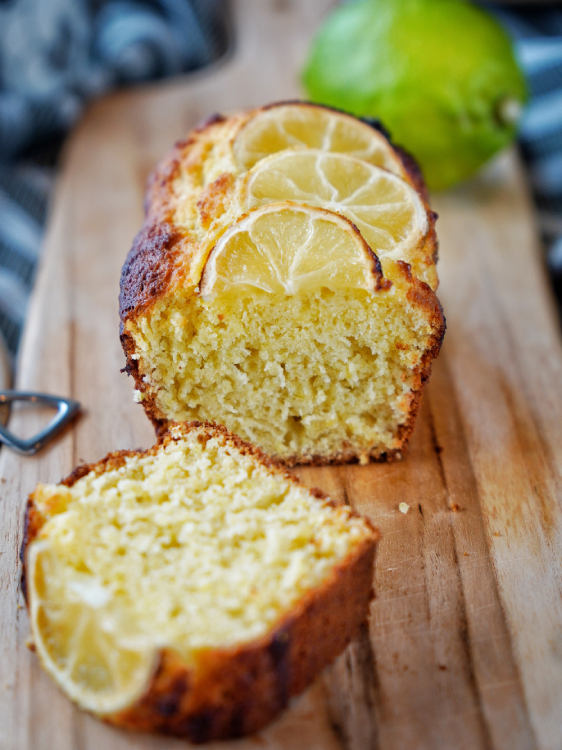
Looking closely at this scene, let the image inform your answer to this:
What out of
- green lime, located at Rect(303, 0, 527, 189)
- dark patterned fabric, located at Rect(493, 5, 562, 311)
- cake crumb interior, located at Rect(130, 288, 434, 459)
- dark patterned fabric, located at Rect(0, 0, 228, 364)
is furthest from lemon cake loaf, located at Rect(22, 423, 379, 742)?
dark patterned fabric, located at Rect(493, 5, 562, 311)

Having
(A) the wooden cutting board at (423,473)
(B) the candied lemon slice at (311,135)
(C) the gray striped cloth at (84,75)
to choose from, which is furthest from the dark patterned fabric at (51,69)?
(B) the candied lemon slice at (311,135)

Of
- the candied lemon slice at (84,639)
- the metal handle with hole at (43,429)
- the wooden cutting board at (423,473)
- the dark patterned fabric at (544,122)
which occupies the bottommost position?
the dark patterned fabric at (544,122)

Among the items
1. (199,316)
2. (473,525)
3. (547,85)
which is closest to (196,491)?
(199,316)

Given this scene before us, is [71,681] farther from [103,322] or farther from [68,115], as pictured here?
[68,115]

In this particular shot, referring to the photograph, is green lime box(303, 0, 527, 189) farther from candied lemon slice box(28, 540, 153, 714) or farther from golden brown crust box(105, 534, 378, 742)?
candied lemon slice box(28, 540, 153, 714)

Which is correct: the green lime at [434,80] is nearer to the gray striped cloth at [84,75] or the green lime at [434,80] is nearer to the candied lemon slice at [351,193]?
the gray striped cloth at [84,75]

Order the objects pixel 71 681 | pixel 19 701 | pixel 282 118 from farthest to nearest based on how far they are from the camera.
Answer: pixel 282 118 → pixel 19 701 → pixel 71 681
